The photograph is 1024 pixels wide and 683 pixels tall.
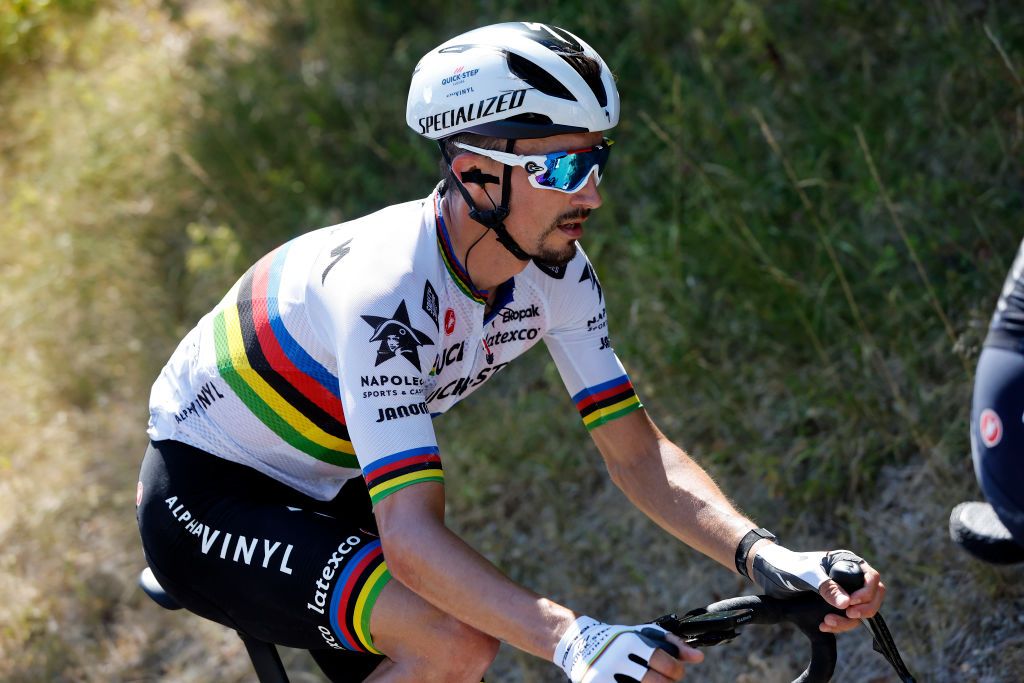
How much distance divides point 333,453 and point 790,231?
2.49 meters

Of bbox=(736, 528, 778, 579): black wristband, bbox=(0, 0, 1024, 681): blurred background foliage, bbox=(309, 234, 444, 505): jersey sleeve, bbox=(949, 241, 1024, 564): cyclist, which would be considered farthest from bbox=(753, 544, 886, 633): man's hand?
bbox=(0, 0, 1024, 681): blurred background foliage

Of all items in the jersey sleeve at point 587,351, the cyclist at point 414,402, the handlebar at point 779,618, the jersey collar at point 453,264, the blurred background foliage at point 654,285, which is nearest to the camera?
the handlebar at point 779,618

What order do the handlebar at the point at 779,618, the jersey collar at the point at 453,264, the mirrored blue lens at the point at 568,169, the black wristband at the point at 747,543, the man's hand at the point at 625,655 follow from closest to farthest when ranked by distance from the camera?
the man's hand at the point at 625,655 → the handlebar at the point at 779,618 → the black wristband at the point at 747,543 → the mirrored blue lens at the point at 568,169 → the jersey collar at the point at 453,264

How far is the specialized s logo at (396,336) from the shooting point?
2.51 metres

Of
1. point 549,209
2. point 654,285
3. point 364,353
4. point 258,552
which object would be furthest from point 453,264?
point 654,285

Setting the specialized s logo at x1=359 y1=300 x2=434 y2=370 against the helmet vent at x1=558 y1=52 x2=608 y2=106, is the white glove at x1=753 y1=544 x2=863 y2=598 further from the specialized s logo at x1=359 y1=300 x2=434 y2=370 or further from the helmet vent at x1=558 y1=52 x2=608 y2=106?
the helmet vent at x1=558 y1=52 x2=608 y2=106

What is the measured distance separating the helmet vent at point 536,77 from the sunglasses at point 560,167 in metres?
0.15

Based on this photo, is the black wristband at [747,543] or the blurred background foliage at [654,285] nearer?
the black wristband at [747,543]

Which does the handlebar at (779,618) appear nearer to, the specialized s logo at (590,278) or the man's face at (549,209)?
the man's face at (549,209)

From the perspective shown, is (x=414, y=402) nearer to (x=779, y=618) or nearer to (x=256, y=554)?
(x=256, y=554)

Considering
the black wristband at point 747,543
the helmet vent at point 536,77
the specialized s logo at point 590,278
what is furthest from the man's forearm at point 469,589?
the helmet vent at point 536,77

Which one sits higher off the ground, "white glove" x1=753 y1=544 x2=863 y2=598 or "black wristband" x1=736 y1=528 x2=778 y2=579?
"white glove" x1=753 y1=544 x2=863 y2=598

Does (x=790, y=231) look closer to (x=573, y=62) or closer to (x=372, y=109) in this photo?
(x=573, y=62)

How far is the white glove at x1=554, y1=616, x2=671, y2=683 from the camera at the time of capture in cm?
204
